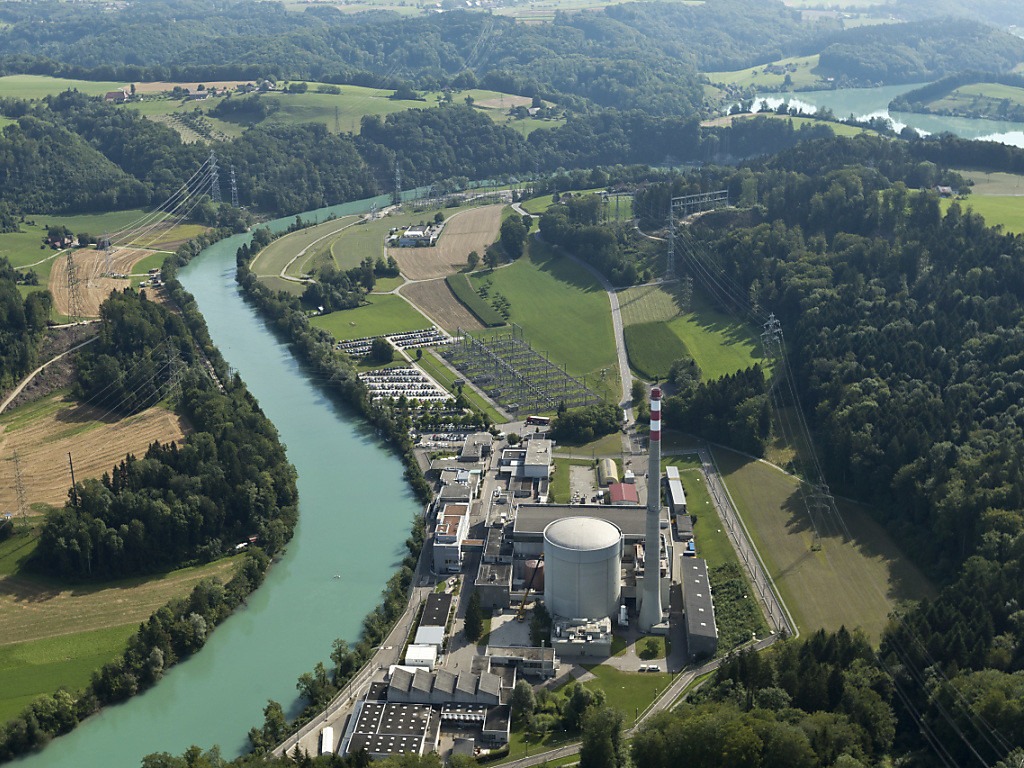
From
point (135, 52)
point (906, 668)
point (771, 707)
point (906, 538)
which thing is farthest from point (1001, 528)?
point (135, 52)

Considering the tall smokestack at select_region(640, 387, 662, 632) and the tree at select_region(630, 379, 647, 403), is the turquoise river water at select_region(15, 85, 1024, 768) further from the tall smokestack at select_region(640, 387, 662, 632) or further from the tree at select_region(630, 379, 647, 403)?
the tree at select_region(630, 379, 647, 403)

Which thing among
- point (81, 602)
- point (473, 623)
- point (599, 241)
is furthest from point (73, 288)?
point (473, 623)

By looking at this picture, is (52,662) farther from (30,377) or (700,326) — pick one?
(700,326)

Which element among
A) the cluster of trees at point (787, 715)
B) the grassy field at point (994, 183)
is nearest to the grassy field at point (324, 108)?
the grassy field at point (994, 183)

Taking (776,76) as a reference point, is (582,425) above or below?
below

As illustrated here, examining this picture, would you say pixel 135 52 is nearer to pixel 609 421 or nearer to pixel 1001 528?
pixel 609 421

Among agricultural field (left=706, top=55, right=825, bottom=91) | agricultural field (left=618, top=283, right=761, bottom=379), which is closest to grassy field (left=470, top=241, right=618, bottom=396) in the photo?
agricultural field (left=618, top=283, right=761, bottom=379)
